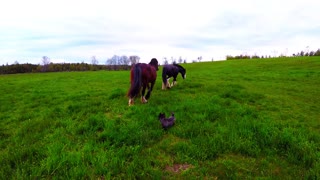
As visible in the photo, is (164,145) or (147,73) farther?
(147,73)

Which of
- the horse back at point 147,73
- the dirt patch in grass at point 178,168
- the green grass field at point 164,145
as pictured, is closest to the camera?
the green grass field at point 164,145

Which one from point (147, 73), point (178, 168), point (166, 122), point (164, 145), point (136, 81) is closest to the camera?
point (178, 168)

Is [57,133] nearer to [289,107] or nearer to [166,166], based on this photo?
[166,166]

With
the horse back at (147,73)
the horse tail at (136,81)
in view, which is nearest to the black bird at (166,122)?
the horse tail at (136,81)

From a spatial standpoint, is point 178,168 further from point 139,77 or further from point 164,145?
point 139,77

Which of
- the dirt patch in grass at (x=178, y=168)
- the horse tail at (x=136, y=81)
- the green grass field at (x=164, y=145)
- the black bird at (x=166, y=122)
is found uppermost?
the horse tail at (x=136, y=81)

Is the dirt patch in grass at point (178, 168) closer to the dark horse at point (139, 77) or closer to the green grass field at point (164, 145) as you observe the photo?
the green grass field at point (164, 145)

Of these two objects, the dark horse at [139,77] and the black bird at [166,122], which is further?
the dark horse at [139,77]

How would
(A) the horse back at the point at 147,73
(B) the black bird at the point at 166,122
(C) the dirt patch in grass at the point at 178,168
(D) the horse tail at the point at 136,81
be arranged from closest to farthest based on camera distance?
(C) the dirt patch in grass at the point at 178,168, (B) the black bird at the point at 166,122, (D) the horse tail at the point at 136,81, (A) the horse back at the point at 147,73

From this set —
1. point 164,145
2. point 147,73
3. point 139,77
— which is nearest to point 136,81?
point 139,77

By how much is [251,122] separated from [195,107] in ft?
8.16

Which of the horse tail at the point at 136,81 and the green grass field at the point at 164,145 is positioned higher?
the horse tail at the point at 136,81

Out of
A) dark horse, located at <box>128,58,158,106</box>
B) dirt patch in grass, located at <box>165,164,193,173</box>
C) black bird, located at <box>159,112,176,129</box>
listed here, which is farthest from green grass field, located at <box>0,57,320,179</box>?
dark horse, located at <box>128,58,158,106</box>

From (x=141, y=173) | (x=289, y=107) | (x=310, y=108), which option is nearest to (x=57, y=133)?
(x=141, y=173)
